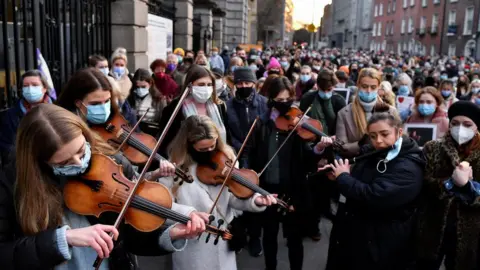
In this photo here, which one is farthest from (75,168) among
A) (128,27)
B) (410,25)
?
(410,25)

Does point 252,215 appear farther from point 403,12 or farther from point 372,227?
point 403,12

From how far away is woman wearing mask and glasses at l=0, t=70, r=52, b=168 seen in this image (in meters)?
3.55

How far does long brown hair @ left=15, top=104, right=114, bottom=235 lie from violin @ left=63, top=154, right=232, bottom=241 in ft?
0.27

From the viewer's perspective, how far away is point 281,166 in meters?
3.83

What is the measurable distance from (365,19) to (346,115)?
213ft

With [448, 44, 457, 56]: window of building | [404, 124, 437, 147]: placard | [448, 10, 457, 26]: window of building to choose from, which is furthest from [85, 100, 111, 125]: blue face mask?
[448, 10, 457, 26]: window of building

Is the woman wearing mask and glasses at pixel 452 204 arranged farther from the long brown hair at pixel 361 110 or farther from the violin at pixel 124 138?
the violin at pixel 124 138

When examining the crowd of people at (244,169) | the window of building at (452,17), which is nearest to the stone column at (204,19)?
the crowd of people at (244,169)

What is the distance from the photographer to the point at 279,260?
440 cm

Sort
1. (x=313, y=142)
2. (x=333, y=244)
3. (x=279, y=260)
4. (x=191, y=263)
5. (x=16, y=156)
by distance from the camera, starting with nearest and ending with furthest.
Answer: (x=16, y=156), (x=191, y=263), (x=333, y=244), (x=313, y=142), (x=279, y=260)

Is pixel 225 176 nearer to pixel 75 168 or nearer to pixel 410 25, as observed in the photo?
pixel 75 168

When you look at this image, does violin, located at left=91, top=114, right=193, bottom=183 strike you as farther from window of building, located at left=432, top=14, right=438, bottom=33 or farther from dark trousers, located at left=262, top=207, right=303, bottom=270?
window of building, located at left=432, top=14, right=438, bottom=33

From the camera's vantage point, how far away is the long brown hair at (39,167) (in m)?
1.74

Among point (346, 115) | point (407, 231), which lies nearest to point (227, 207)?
point (407, 231)
